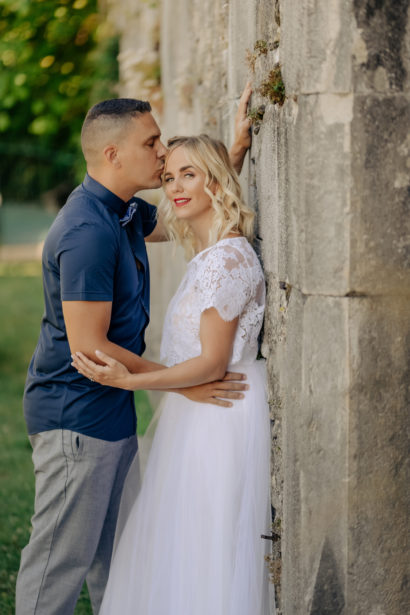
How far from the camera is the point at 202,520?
9.71 ft

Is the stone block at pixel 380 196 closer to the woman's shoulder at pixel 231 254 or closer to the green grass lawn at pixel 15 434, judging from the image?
the woman's shoulder at pixel 231 254

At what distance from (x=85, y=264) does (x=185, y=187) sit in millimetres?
623

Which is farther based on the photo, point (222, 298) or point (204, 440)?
point (204, 440)

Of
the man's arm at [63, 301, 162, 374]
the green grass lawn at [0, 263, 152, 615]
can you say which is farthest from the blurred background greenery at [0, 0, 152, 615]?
the man's arm at [63, 301, 162, 374]

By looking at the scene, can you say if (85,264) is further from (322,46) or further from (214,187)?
(322,46)

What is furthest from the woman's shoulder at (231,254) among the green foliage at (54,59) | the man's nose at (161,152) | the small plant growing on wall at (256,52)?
the green foliage at (54,59)

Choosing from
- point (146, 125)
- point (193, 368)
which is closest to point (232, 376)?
point (193, 368)

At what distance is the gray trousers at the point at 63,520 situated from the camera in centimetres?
301

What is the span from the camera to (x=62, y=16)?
930 cm

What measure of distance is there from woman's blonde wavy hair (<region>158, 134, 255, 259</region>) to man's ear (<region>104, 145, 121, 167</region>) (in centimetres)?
24

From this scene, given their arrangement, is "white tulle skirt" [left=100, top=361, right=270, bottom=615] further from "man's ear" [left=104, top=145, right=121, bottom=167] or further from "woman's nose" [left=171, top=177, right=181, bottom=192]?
"man's ear" [left=104, top=145, right=121, bottom=167]

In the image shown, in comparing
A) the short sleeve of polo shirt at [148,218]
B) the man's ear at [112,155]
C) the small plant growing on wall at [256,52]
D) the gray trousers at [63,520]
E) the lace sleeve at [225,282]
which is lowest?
the gray trousers at [63,520]

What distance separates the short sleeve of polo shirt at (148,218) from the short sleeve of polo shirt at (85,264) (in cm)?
75

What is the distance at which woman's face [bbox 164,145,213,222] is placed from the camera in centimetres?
315
